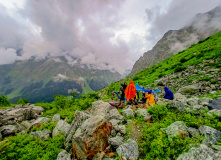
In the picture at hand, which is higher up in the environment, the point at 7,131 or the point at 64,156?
the point at 7,131

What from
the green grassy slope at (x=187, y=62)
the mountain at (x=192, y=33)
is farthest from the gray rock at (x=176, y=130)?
the mountain at (x=192, y=33)

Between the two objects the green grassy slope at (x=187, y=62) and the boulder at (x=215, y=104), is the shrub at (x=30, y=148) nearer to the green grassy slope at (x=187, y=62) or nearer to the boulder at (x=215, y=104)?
the boulder at (x=215, y=104)

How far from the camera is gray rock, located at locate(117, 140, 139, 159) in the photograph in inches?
200

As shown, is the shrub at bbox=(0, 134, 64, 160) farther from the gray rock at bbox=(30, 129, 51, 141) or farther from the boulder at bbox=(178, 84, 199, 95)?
the boulder at bbox=(178, 84, 199, 95)

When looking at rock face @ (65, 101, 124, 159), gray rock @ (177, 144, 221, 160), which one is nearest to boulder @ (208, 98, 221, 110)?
gray rock @ (177, 144, 221, 160)

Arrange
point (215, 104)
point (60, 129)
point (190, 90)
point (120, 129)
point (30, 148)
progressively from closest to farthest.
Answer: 1. point (120, 129)
2. point (215, 104)
3. point (30, 148)
4. point (60, 129)
5. point (190, 90)

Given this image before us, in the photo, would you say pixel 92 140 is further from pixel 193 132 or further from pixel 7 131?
pixel 7 131

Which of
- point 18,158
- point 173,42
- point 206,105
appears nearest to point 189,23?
point 173,42

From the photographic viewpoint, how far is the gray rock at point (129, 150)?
5080mm

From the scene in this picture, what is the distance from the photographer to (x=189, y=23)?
143500mm

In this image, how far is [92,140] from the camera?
5668mm

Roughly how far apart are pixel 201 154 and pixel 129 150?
2.87m

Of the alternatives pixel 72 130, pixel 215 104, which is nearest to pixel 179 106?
pixel 215 104

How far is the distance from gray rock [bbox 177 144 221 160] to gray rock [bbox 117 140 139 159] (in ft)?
6.12
